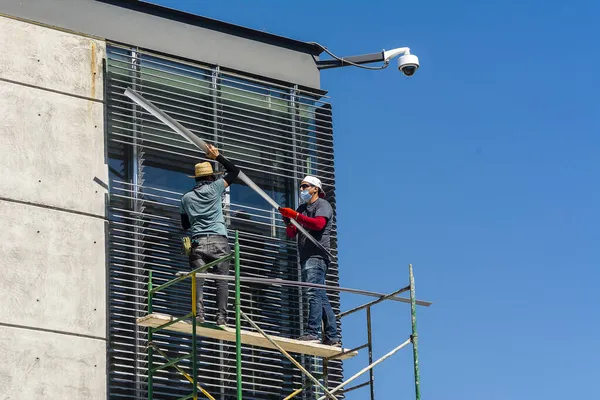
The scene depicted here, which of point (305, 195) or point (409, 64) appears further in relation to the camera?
point (409, 64)

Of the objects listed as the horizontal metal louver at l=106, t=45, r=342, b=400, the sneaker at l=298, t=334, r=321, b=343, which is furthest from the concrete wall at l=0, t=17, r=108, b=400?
the sneaker at l=298, t=334, r=321, b=343

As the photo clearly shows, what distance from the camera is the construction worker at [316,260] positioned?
14.4 m

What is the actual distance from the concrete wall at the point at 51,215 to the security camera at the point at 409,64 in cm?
363

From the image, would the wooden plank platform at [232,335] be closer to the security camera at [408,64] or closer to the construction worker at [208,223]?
the construction worker at [208,223]

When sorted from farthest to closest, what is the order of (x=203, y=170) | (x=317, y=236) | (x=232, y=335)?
(x=317, y=236), (x=203, y=170), (x=232, y=335)

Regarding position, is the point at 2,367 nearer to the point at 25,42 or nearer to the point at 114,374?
the point at 114,374

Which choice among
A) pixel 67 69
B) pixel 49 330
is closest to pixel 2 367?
pixel 49 330

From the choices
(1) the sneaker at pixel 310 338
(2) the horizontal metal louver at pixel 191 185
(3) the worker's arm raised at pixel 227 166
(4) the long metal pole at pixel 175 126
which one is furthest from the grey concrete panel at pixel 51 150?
(1) the sneaker at pixel 310 338

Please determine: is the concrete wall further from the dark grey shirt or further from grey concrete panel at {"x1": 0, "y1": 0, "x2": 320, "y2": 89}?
the dark grey shirt

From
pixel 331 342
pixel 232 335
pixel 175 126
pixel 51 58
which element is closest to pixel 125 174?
pixel 175 126

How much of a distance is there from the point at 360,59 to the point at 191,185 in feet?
9.49

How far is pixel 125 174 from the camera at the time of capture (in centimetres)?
1510

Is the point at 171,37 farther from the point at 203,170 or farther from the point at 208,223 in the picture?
the point at 208,223

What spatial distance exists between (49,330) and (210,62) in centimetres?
400
